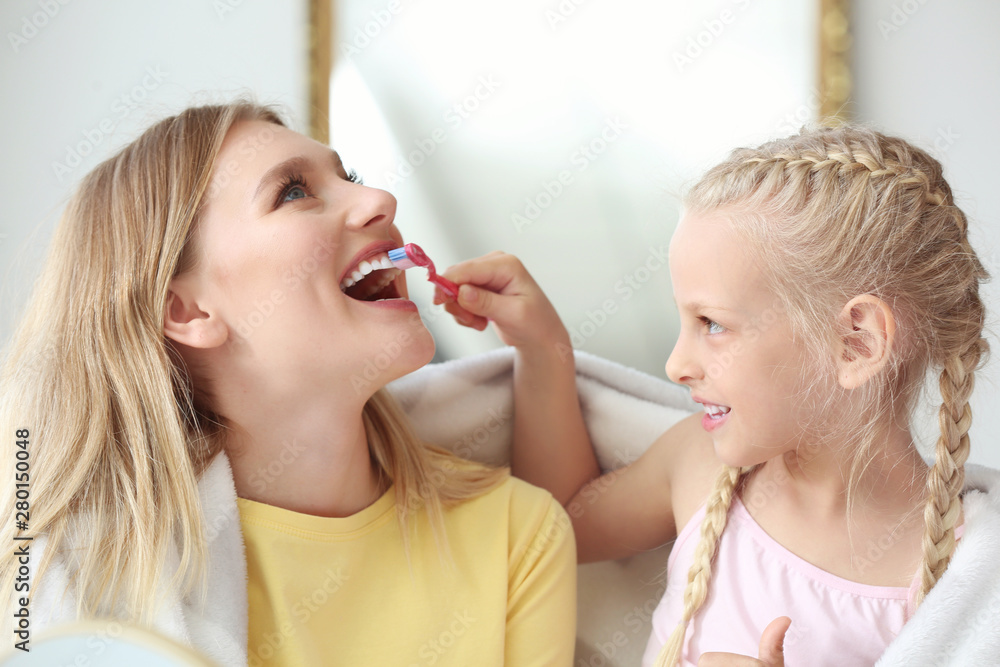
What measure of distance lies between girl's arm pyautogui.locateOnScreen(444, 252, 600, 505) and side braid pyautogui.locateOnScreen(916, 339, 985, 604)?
0.46m

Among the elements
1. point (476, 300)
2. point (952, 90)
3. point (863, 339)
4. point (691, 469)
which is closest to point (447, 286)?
point (476, 300)

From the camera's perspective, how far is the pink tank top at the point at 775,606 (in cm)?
81

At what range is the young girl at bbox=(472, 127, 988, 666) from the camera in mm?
773

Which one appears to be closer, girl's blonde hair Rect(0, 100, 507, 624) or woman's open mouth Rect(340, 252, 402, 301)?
girl's blonde hair Rect(0, 100, 507, 624)

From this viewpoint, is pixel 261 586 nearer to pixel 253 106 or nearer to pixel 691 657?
pixel 691 657

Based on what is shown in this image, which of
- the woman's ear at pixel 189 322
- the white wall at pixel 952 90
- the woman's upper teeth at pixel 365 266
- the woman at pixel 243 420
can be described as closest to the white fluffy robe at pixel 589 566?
the woman at pixel 243 420

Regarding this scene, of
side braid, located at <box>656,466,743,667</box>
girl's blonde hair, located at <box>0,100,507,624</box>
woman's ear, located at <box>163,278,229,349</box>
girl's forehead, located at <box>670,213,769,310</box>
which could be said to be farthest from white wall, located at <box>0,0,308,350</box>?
side braid, located at <box>656,466,743,667</box>

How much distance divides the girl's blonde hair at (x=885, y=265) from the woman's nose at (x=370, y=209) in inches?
15.8

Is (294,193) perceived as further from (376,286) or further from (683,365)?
(683,365)

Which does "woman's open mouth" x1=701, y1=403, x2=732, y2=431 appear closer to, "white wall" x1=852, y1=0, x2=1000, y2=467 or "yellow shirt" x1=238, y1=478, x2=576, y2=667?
"yellow shirt" x1=238, y1=478, x2=576, y2=667

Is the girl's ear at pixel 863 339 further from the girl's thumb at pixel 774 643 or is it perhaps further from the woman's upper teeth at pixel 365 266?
the woman's upper teeth at pixel 365 266

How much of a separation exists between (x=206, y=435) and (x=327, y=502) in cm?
16

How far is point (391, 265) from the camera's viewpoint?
92 cm

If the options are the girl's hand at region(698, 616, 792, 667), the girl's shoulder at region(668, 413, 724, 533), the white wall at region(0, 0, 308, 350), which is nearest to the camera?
the girl's hand at region(698, 616, 792, 667)
